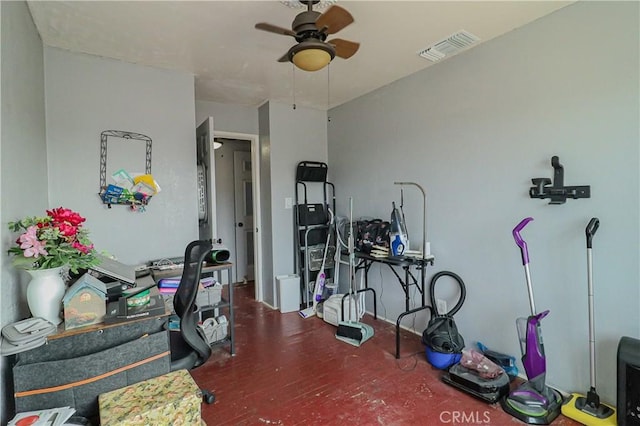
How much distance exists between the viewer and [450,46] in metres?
2.63

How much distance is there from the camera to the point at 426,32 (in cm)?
242

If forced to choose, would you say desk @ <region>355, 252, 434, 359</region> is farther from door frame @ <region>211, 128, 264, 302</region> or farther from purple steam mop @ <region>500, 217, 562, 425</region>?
door frame @ <region>211, 128, 264, 302</region>

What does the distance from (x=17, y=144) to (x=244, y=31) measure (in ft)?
5.14

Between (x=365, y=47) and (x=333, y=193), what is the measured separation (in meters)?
2.11

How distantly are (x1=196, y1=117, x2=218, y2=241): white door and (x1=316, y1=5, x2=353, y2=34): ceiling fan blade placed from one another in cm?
173

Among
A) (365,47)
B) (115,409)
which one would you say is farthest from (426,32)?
(115,409)

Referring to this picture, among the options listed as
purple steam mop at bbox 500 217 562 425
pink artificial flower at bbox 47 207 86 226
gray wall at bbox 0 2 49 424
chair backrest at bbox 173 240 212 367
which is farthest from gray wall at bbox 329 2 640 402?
gray wall at bbox 0 2 49 424

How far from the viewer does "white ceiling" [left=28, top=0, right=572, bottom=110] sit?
2084mm

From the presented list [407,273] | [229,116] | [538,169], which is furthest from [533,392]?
[229,116]

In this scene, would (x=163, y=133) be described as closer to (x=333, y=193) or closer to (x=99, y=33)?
(x=99, y=33)

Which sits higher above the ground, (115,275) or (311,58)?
(311,58)

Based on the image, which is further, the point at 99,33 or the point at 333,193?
the point at 333,193

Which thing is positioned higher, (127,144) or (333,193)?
(127,144)

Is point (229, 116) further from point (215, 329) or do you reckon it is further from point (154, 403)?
point (154, 403)
